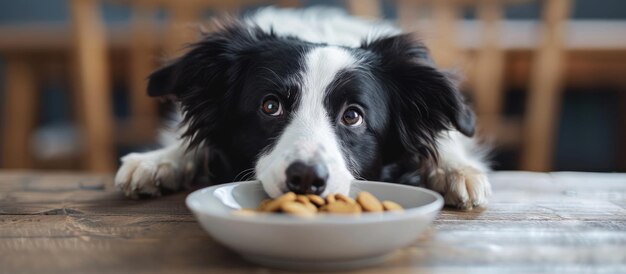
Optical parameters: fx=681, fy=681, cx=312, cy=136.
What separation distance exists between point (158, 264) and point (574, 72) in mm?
2962

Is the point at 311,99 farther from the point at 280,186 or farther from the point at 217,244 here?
the point at 217,244

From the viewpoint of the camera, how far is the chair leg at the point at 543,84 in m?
2.64

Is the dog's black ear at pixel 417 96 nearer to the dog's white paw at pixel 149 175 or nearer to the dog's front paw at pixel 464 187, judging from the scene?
the dog's front paw at pixel 464 187

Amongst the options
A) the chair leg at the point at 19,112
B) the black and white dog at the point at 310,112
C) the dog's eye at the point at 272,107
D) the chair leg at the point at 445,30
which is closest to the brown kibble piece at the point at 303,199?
the black and white dog at the point at 310,112

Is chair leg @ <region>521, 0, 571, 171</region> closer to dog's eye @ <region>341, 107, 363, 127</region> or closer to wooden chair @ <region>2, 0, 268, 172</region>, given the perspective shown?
wooden chair @ <region>2, 0, 268, 172</region>

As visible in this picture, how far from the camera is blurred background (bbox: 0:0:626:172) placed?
268cm

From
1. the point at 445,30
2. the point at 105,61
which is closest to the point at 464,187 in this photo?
the point at 445,30

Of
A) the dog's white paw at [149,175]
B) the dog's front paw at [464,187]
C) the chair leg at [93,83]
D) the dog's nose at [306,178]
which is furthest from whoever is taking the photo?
the chair leg at [93,83]

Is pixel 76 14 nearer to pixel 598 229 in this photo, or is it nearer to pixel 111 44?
pixel 111 44

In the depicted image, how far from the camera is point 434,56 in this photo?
2393mm

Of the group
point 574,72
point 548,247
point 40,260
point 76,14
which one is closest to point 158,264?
point 40,260

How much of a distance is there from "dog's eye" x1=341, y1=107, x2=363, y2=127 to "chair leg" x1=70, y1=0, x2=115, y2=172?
1641 mm

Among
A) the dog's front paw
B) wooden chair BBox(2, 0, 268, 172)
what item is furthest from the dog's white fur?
wooden chair BBox(2, 0, 268, 172)

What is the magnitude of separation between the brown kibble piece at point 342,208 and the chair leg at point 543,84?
2.03 metres
